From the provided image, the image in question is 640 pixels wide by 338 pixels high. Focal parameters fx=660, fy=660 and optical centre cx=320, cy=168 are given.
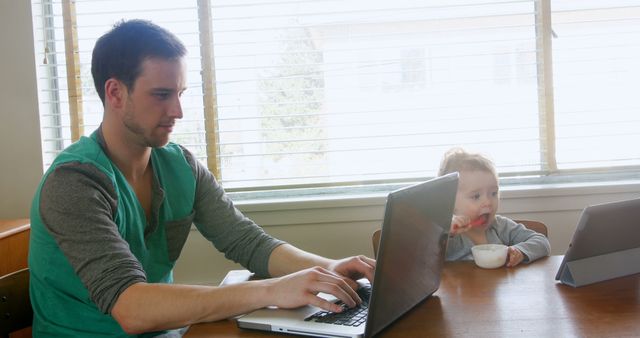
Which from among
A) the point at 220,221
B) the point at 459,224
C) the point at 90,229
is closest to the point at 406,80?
the point at 459,224

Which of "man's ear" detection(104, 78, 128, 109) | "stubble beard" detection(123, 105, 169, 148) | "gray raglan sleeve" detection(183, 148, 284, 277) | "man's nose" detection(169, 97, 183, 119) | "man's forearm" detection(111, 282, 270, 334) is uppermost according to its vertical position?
"man's ear" detection(104, 78, 128, 109)

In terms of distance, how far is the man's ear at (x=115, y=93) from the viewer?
1671 millimetres

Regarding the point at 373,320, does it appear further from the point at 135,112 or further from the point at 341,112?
the point at 341,112

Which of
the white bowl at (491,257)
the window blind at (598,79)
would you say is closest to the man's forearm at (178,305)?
the white bowl at (491,257)

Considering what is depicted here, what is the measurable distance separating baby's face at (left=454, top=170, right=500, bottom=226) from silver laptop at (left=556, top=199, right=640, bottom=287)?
0.51 meters

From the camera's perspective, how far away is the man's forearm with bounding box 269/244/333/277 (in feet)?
5.61

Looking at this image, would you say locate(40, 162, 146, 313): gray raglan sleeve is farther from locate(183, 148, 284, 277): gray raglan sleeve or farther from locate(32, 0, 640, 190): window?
locate(32, 0, 640, 190): window

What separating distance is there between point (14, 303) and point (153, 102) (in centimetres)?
60

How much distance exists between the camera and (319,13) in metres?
2.69

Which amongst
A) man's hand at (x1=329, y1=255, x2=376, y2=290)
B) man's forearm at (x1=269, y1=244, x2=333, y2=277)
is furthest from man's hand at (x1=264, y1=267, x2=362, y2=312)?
man's forearm at (x1=269, y1=244, x2=333, y2=277)

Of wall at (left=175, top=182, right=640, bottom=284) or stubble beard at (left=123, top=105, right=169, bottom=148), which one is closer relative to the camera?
stubble beard at (left=123, top=105, right=169, bottom=148)

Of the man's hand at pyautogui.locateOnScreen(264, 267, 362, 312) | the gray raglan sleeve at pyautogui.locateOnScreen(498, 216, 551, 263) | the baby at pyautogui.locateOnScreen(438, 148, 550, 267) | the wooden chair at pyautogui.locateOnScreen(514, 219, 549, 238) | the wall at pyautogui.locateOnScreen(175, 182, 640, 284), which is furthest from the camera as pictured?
the wall at pyautogui.locateOnScreen(175, 182, 640, 284)

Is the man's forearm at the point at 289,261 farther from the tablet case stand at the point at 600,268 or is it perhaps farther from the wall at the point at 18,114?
the wall at the point at 18,114

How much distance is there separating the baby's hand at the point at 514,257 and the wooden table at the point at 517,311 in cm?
8
